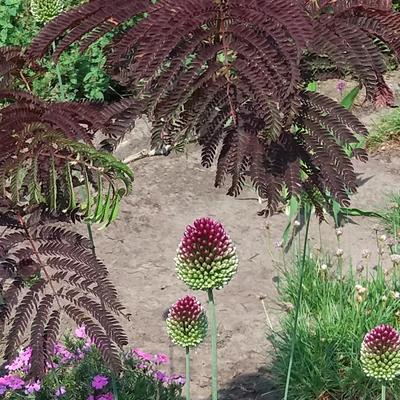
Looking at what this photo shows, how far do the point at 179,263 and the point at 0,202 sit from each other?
0.45 metres

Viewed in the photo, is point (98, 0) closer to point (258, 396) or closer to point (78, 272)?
point (78, 272)

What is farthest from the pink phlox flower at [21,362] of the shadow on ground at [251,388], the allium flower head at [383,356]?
the allium flower head at [383,356]

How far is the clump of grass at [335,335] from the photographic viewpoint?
3.75m

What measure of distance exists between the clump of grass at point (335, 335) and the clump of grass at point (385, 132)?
2.07 m

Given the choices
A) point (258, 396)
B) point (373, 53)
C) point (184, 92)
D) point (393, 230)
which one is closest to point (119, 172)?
point (184, 92)

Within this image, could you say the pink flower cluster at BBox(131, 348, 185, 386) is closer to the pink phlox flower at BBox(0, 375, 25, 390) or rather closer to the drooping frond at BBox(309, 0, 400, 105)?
the pink phlox flower at BBox(0, 375, 25, 390)

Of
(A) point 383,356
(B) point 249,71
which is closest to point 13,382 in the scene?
(A) point 383,356

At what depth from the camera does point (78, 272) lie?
2248 mm

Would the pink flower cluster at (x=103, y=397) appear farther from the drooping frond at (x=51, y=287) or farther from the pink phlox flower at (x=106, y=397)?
the drooping frond at (x=51, y=287)

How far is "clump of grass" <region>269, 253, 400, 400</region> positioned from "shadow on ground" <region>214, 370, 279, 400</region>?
6cm

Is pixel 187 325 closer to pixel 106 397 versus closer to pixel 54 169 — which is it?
pixel 54 169

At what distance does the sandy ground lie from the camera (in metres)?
4.21

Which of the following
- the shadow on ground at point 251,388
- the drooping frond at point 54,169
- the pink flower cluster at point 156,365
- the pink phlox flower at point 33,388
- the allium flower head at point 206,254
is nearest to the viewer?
the drooping frond at point 54,169

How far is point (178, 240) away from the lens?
5156 millimetres
